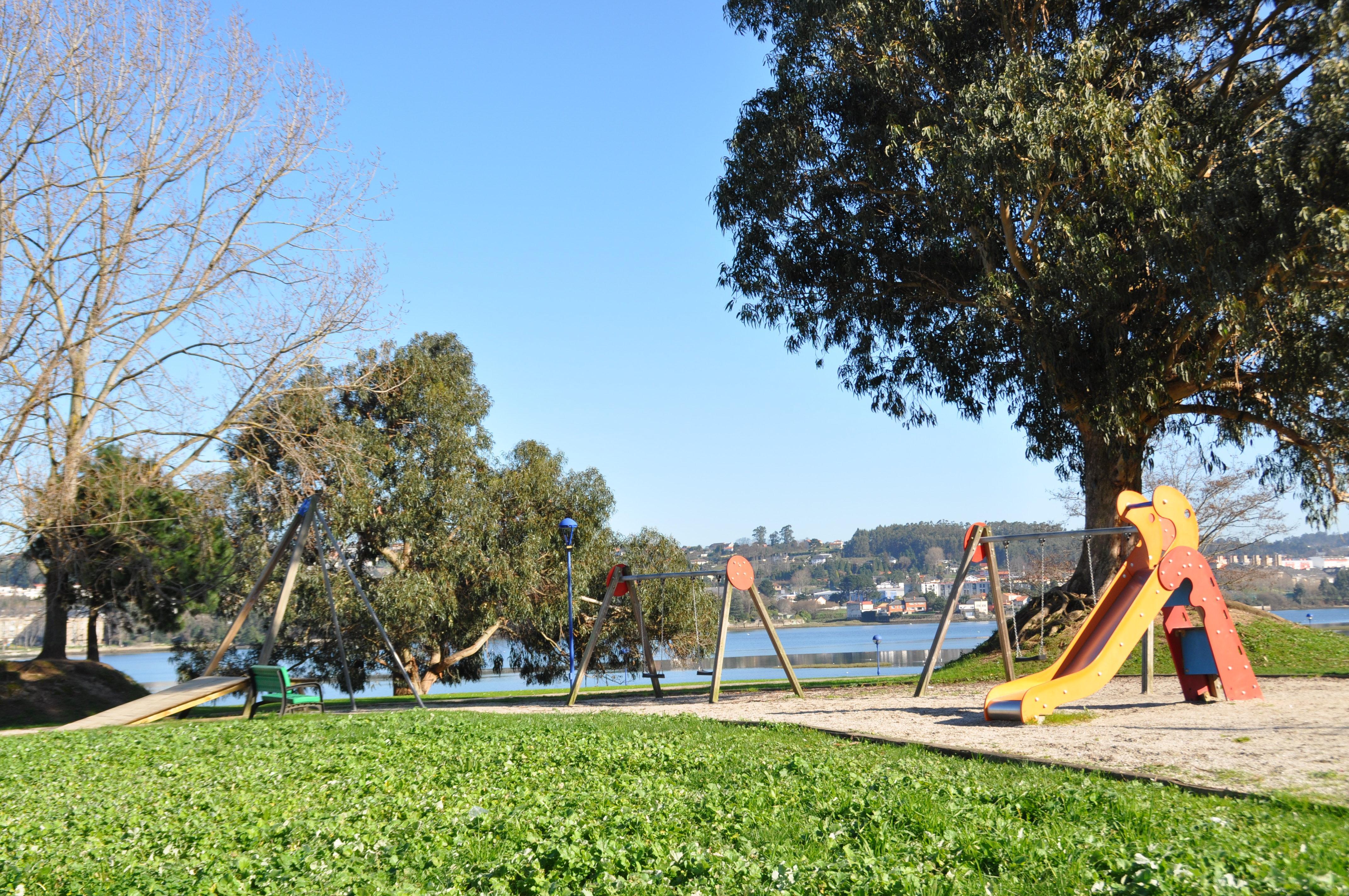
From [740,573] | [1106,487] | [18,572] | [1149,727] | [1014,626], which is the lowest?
[1149,727]

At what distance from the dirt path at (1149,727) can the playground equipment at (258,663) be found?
3843mm

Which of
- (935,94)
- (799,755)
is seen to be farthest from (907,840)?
(935,94)

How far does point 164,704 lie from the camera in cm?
1384

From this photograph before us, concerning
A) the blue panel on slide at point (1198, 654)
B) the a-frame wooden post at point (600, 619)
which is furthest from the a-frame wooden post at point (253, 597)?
the blue panel on slide at point (1198, 654)

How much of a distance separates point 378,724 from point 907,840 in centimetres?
841

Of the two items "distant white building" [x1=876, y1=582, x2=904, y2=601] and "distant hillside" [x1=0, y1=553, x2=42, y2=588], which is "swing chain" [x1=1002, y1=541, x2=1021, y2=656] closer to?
"distant hillside" [x1=0, y1=553, x2=42, y2=588]

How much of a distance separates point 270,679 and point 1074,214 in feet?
48.0

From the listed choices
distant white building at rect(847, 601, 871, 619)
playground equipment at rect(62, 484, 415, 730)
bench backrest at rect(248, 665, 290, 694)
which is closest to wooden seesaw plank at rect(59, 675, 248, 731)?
playground equipment at rect(62, 484, 415, 730)

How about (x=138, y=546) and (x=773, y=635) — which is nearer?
(x=773, y=635)

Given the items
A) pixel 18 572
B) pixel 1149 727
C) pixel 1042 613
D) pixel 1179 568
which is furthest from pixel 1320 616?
pixel 18 572

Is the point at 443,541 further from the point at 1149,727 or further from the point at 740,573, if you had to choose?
the point at 1149,727

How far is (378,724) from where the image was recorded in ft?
37.4

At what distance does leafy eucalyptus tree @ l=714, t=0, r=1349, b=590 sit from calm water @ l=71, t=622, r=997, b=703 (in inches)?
257

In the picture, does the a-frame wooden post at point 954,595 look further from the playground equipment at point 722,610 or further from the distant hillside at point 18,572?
the distant hillside at point 18,572
